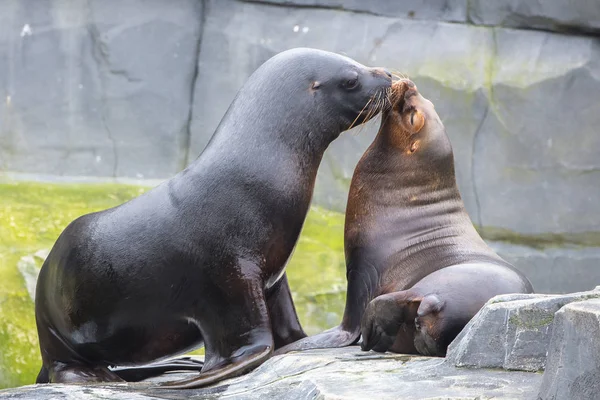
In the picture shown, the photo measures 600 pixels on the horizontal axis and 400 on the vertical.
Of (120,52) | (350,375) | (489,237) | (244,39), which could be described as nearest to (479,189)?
(489,237)

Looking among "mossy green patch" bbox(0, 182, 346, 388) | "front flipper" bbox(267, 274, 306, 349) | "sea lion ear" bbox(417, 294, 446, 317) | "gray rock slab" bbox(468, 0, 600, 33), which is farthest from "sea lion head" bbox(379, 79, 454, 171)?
"gray rock slab" bbox(468, 0, 600, 33)

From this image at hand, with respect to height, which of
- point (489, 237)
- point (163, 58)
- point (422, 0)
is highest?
point (422, 0)

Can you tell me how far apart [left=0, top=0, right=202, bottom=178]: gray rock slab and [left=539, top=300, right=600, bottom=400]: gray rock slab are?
7685 mm

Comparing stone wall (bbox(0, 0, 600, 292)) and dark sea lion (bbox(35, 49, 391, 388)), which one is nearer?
dark sea lion (bbox(35, 49, 391, 388))

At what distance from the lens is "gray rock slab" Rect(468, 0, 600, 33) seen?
1077 cm

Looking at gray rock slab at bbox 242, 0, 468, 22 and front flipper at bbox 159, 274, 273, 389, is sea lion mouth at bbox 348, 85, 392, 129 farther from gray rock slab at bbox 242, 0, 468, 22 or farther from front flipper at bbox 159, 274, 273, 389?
gray rock slab at bbox 242, 0, 468, 22

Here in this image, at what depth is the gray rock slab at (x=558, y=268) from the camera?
10.9 metres

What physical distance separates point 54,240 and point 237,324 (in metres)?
5.48

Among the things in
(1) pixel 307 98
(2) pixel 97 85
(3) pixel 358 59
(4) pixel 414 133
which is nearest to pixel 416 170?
(4) pixel 414 133

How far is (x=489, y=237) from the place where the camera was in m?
11.1

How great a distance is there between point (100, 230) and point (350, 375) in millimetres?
1479

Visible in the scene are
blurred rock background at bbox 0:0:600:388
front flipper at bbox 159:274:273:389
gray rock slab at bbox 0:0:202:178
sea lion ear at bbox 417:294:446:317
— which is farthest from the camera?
blurred rock background at bbox 0:0:600:388

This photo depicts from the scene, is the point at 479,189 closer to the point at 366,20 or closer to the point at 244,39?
the point at 366,20

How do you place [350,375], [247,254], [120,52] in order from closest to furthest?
1. [350,375]
2. [247,254]
3. [120,52]
